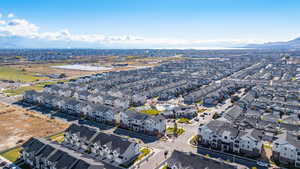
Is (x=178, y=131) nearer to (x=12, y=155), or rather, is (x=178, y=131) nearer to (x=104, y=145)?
(x=104, y=145)

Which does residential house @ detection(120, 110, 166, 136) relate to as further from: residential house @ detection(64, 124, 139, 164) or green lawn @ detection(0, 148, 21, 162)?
green lawn @ detection(0, 148, 21, 162)

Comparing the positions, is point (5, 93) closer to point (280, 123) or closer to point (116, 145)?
point (116, 145)

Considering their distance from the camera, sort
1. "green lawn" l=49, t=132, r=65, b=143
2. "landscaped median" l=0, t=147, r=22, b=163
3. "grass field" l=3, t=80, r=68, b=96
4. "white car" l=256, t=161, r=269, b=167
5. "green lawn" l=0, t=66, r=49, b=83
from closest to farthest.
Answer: "white car" l=256, t=161, r=269, b=167
"landscaped median" l=0, t=147, r=22, b=163
"green lawn" l=49, t=132, r=65, b=143
"grass field" l=3, t=80, r=68, b=96
"green lawn" l=0, t=66, r=49, b=83

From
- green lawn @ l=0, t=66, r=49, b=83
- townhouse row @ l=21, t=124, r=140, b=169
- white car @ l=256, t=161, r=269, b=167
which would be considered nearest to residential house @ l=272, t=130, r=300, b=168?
white car @ l=256, t=161, r=269, b=167

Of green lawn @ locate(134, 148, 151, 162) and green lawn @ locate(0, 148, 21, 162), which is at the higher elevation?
green lawn @ locate(134, 148, 151, 162)

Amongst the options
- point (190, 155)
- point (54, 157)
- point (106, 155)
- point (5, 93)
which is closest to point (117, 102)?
point (106, 155)

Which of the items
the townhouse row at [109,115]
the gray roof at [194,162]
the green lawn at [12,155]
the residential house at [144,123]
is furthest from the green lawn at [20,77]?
the gray roof at [194,162]
